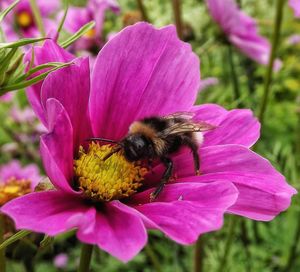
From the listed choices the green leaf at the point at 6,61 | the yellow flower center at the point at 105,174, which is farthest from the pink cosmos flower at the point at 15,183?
the green leaf at the point at 6,61

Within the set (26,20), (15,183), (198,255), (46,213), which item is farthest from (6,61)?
(26,20)

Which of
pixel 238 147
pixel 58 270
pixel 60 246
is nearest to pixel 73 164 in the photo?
pixel 238 147

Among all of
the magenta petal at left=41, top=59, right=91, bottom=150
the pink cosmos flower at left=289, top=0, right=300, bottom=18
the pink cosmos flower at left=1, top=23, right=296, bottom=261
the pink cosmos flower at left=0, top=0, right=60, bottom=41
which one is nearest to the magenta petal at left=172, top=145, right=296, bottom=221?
the pink cosmos flower at left=1, top=23, right=296, bottom=261

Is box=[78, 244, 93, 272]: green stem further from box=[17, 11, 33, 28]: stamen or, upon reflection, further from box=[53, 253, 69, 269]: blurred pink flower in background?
box=[17, 11, 33, 28]: stamen

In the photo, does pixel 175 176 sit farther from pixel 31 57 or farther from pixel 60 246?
pixel 60 246

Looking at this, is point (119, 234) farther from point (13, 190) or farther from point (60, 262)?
point (60, 262)

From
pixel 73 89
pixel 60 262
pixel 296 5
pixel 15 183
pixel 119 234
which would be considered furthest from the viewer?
pixel 60 262
